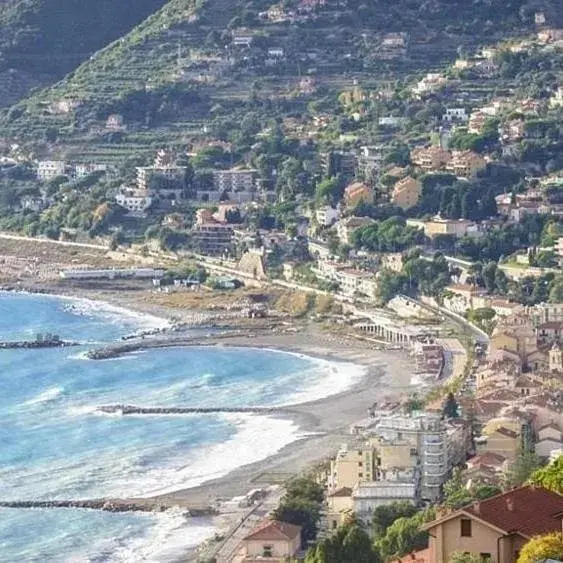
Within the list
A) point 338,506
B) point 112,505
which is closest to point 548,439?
point 338,506

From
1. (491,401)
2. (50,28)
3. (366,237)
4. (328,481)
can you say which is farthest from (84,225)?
(328,481)

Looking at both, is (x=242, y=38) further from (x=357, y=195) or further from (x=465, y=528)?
(x=465, y=528)

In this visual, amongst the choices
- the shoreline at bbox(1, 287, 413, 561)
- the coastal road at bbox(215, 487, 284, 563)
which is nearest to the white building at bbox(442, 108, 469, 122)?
the shoreline at bbox(1, 287, 413, 561)

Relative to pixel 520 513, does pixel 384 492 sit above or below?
below

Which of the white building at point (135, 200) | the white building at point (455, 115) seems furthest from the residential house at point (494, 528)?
the white building at point (455, 115)

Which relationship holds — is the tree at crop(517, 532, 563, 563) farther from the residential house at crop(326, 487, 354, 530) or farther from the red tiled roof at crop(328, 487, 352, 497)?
the red tiled roof at crop(328, 487, 352, 497)
